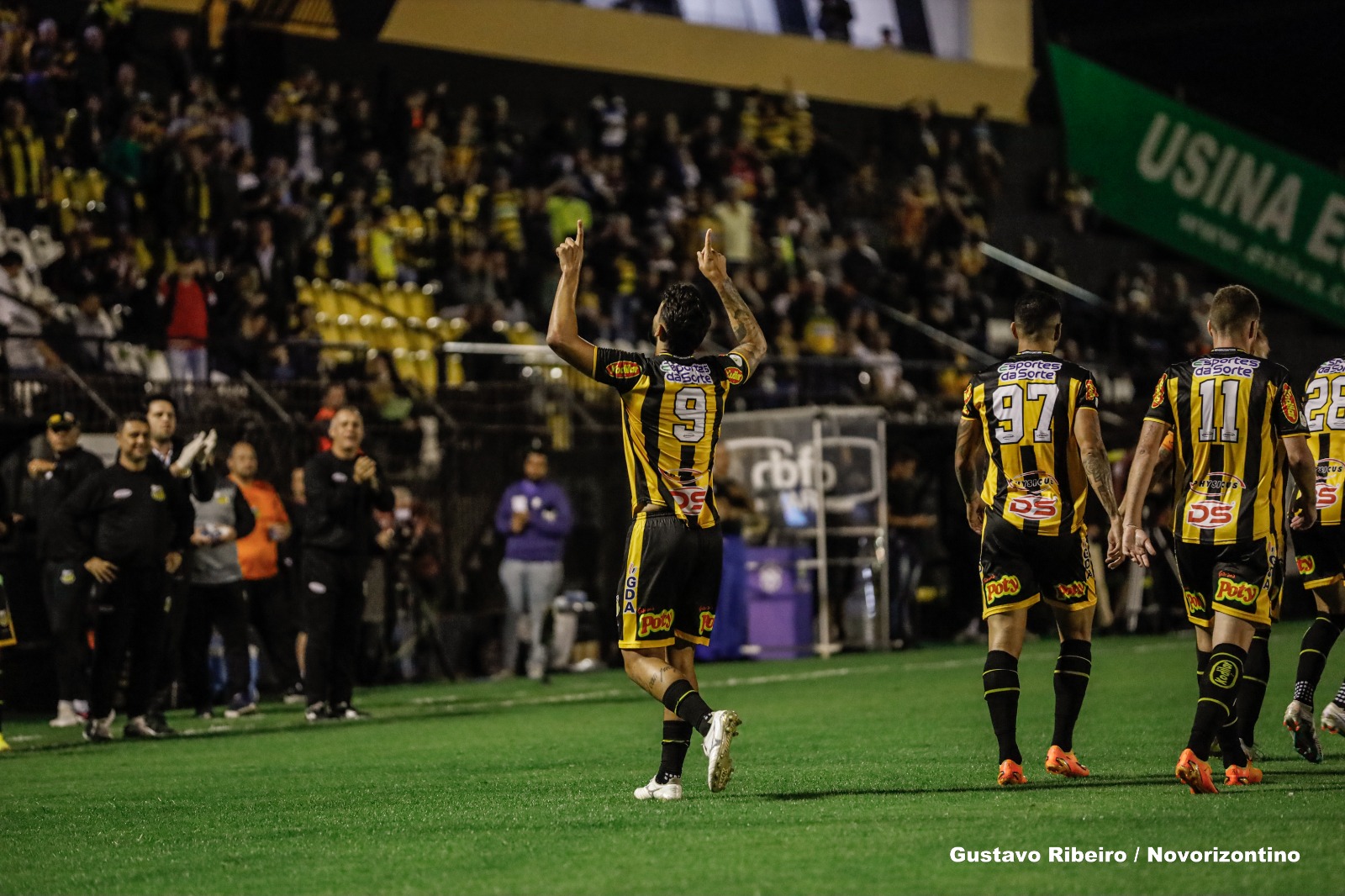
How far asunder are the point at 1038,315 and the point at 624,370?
2.01 m

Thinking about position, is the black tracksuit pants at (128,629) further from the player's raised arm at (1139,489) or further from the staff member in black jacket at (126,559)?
the player's raised arm at (1139,489)

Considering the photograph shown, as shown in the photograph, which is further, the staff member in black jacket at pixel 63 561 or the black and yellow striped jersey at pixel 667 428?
the staff member in black jacket at pixel 63 561

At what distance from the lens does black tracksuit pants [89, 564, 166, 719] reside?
41.7 ft

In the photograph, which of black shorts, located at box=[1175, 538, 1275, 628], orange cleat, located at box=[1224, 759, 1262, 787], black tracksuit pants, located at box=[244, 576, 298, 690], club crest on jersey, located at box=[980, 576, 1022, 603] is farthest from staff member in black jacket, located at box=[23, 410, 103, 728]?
orange cleat, located at box=[1224, 759, 1262, 787]

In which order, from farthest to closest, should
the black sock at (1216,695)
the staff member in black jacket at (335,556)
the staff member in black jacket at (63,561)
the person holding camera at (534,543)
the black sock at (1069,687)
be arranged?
the person holding camera at (534,543) < the staff member in black jacket at (63,561) < the staff member in black jacket at (335,556) < the black sock at (1069,687) < the black sock at (1216,695)

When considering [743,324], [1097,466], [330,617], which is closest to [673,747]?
[743,324]

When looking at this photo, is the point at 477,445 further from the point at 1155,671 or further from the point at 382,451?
the point at 1155,671

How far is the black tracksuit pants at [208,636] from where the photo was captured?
14.8m

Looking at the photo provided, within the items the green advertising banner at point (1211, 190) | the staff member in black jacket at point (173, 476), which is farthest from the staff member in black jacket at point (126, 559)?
the green advertising banner at point (1211, 190)

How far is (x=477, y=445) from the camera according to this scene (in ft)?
62.4

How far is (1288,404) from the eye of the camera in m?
8.28

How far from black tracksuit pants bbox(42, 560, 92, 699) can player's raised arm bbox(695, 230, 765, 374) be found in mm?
7578

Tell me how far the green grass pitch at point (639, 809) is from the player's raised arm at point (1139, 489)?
1.09m

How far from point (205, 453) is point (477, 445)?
5731 mm
